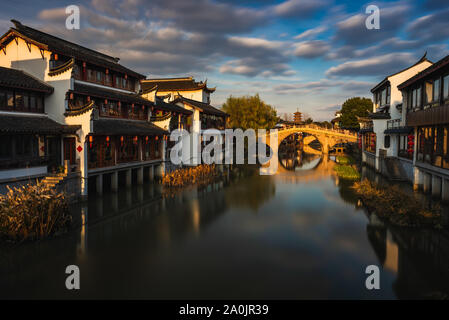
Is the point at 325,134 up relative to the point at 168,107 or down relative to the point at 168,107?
down

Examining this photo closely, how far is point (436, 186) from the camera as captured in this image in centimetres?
1978

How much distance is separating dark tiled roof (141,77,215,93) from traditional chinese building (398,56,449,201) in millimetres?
28290

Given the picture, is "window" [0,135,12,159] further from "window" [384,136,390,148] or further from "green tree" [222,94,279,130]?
"green tree" [222,94,279,130]

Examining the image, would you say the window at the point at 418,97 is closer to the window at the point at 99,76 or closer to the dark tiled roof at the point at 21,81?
the window at the point at 99,76

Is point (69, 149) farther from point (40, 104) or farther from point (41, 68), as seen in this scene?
point (41, 68)

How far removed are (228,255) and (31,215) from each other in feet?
27.1

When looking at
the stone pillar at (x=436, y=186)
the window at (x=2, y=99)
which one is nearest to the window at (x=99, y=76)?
the window at (x=2, y=99)

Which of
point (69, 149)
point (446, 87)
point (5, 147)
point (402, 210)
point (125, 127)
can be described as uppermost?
point (446, 87)

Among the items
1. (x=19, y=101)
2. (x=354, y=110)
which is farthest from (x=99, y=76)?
(x=354, y=110)

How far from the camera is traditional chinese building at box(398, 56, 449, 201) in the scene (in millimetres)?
17625

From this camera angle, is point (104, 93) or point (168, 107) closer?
point (104, 93)

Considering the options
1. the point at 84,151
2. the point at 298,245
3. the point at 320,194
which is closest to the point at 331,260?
the point at 298,245

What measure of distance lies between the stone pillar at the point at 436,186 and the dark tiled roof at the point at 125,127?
823 inches

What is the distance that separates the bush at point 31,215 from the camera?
12.2 meters
